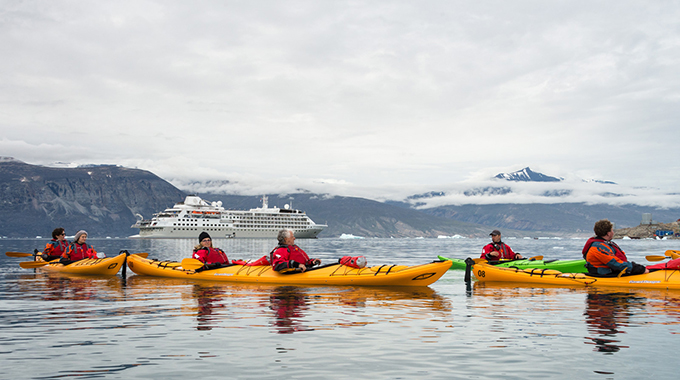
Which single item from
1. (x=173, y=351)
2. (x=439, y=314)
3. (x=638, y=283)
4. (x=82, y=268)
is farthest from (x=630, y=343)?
(x=82, y=268)

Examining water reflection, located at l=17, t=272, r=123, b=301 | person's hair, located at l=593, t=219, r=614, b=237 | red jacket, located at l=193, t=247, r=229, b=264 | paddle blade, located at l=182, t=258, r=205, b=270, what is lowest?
water reflection, located at l=17, t=272, r=123, b=301

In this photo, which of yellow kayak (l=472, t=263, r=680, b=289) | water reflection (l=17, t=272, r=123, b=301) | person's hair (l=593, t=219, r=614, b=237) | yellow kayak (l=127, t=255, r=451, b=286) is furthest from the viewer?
yellow kayak (l=127, t=255, r=451, b=286)

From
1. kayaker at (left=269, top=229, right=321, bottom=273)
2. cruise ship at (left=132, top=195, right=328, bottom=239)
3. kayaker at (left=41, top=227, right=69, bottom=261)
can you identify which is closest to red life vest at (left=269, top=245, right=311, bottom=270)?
kayaker at (left=269, top=229, right=321, bottom=273)

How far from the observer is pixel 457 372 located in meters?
6.23

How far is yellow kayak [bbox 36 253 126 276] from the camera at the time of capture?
2170 cm

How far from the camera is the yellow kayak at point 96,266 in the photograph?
21703 mm

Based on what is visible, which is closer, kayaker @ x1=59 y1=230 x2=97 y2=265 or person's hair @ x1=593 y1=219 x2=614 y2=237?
person's hair @ x1=593 y1=219 x2=614 y2=237

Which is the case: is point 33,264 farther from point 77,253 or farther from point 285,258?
point 285,258

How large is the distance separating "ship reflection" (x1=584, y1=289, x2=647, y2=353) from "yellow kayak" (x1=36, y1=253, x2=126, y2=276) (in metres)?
17.5

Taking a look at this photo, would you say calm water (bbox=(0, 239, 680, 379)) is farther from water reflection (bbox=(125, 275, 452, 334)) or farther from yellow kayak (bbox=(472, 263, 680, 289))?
yellow kayak (bbox=(472, 263, 680, 289))

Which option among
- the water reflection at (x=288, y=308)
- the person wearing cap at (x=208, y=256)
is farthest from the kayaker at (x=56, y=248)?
the water reflection at (x=288, y=308)

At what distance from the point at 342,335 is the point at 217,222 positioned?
132553 millimetres

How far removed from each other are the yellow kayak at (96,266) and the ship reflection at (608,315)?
57.5ft

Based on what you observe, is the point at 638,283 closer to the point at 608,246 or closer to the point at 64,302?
the point at 608,246
